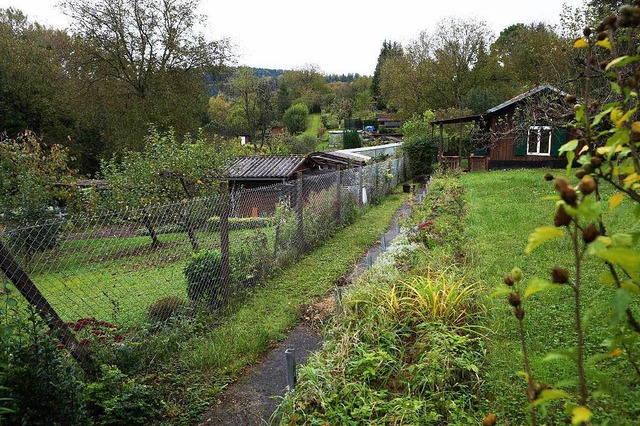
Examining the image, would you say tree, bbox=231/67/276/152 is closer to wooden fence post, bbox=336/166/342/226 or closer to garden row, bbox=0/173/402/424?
wooden fence post, bbox=336/166/342/226

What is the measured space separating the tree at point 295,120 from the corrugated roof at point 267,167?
108ft

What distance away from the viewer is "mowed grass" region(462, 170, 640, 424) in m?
2.65

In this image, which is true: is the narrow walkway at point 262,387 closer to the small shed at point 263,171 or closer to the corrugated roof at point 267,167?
the small shed at point 263,171

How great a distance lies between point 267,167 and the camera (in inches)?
670

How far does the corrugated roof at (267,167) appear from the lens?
16.2 m

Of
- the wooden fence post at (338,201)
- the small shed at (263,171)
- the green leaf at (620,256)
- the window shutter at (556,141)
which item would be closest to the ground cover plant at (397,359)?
the green leaf at (620,256)

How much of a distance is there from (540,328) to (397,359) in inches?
59.0

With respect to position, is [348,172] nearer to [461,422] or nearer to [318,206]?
[318,206]

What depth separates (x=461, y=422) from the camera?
2.64m

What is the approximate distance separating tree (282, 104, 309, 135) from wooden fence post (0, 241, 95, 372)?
47.6m

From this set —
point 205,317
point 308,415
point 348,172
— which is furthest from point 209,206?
point 348,172

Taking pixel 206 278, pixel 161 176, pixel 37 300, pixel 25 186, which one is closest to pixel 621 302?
pixel 37 300

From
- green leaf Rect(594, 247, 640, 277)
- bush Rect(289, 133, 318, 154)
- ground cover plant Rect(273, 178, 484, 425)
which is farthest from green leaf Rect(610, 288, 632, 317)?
bush Rect(289, 133, 318, 154)

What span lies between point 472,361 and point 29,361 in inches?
124
